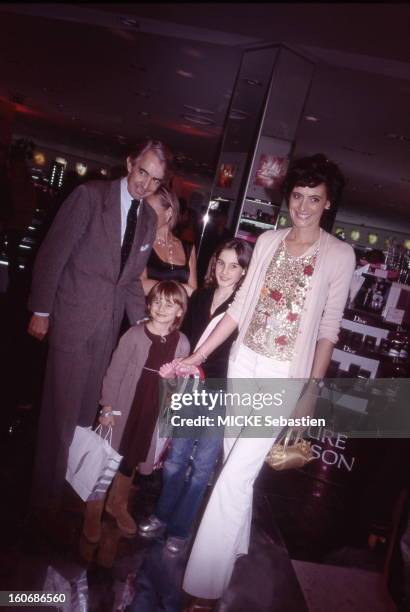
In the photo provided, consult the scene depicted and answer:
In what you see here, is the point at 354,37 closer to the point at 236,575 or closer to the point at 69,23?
the point at 69,23

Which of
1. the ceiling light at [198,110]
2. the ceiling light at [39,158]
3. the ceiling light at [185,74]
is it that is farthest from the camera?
the ceiling light at [39,158]

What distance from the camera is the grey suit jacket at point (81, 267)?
2062mm

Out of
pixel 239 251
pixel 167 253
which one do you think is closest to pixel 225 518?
pixel 239 251

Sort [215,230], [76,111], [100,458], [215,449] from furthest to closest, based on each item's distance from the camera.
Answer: [76,111], [215,230], [215,449], [100,458]

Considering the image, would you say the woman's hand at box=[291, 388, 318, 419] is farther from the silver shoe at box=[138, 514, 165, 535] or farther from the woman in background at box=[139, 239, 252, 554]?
the silver shoe at box=[138, 514, 165, 535]

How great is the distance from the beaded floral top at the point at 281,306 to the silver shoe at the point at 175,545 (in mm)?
1145

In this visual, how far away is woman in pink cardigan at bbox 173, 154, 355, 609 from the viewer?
6.49 feet

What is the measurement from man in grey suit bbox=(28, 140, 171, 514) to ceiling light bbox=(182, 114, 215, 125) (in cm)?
840

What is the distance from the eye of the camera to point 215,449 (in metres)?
2.38

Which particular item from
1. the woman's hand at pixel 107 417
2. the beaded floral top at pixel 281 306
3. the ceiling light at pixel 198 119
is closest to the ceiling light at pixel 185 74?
the ceiling light at pixel 198 119

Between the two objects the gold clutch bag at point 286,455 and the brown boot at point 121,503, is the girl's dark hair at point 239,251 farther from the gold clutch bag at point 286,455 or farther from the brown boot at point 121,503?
the brown boot at point 121,503

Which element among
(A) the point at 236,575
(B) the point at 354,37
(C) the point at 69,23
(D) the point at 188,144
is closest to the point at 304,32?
(B) the point at 354,37

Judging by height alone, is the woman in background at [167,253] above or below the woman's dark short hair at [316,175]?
below

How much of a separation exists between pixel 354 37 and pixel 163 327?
3690 millimetres
